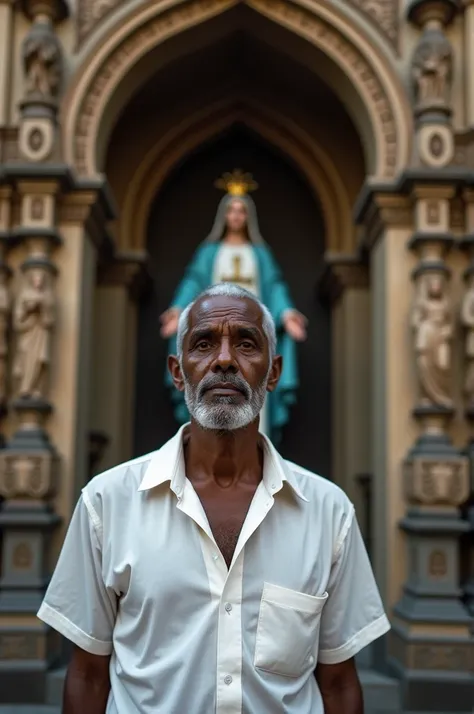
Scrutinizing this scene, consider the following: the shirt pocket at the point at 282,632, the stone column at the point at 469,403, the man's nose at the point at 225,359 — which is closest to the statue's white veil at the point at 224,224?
the stone column at the point at 469,403

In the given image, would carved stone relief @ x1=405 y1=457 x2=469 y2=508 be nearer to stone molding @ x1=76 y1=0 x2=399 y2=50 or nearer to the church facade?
the church facade

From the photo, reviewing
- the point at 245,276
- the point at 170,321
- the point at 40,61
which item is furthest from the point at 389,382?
the point at 40,61

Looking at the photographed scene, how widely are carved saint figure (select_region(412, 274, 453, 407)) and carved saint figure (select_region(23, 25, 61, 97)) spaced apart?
9.67 ft

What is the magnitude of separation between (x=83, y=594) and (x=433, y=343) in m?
3.68

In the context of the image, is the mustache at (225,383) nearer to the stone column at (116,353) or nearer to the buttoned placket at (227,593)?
the buttoned placket at (227,593)

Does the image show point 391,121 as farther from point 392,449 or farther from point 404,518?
point 404,518

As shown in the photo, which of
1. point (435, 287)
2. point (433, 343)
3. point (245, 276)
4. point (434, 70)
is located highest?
point (434, 70)

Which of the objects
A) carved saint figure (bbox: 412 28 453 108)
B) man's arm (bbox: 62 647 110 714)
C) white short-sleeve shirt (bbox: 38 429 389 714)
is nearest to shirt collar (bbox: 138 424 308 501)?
white short-sleeve shirt (bbox: 38 429 389 714)

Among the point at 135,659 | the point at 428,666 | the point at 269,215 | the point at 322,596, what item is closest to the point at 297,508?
Answer: the point at 322,596

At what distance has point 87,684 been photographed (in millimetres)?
1929

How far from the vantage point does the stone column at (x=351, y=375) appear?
20.8 feet

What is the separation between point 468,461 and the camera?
5.15 metres

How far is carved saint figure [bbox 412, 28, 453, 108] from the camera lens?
5.42m

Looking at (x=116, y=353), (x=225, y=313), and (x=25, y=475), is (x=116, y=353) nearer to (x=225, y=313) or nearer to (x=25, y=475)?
(x=25, y=475)
